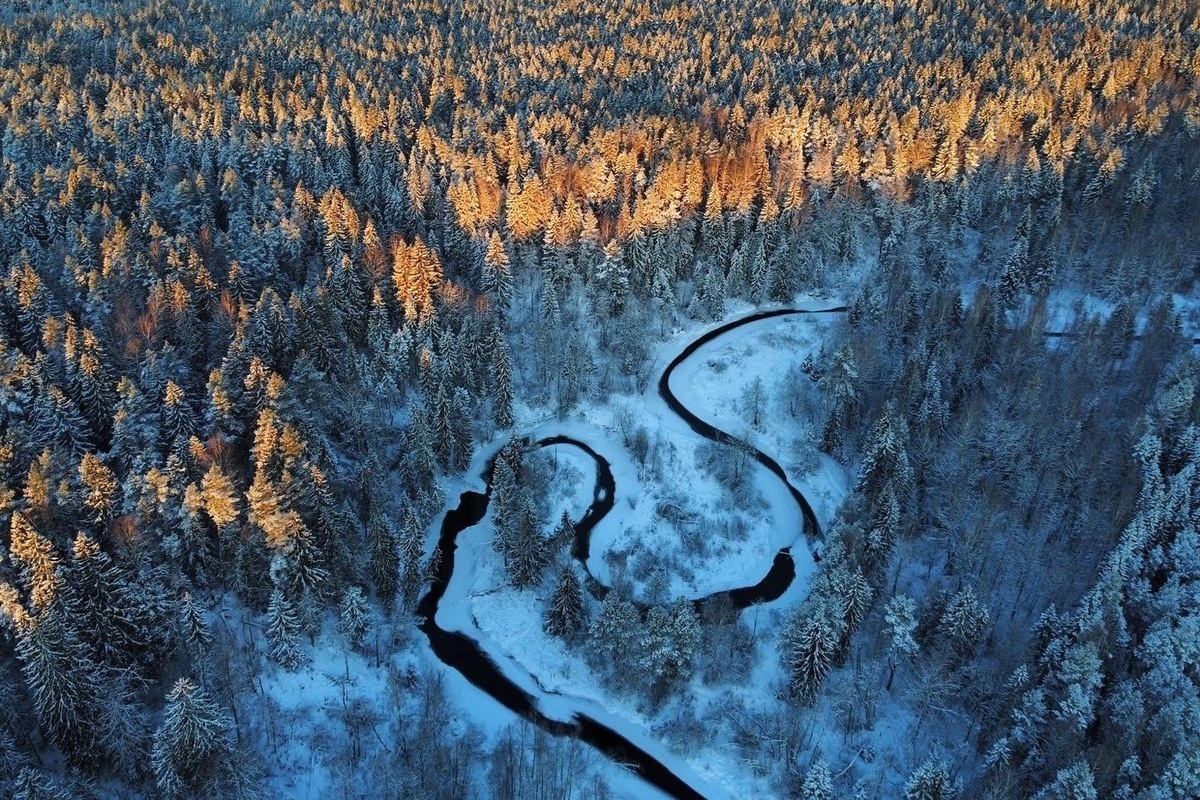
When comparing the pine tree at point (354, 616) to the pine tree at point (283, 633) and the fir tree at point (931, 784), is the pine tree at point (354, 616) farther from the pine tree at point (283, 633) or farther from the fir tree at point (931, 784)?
the fir tree at point (931, 784)

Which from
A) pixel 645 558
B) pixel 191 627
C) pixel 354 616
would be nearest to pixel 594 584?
pixel 645 558

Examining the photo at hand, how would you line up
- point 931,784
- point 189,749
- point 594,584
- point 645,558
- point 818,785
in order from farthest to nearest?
point 645,558 < point 594,584 < point 818,785 < point 931,784 < point 189,749

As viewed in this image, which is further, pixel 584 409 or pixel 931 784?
pixel 584 409

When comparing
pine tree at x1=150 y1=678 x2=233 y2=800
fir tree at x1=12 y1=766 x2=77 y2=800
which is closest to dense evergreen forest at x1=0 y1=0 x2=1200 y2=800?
pine tree at x1=150 y1=678 x2=233 y2=800

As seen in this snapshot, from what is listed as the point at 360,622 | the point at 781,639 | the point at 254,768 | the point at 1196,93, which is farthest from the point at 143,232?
the point at 1196,93

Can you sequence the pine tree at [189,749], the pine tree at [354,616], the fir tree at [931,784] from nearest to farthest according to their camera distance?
the pine tree at [189,749] → the fir tree at [931,784] → the pine tree at [354,616]

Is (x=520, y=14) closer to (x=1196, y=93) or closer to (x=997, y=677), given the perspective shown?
(x=1196, y=93)

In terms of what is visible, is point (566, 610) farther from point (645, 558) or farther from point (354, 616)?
point (354, 616)

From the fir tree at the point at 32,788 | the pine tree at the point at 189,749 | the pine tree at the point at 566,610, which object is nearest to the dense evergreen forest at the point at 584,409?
the pine tree at the point at 189,749
